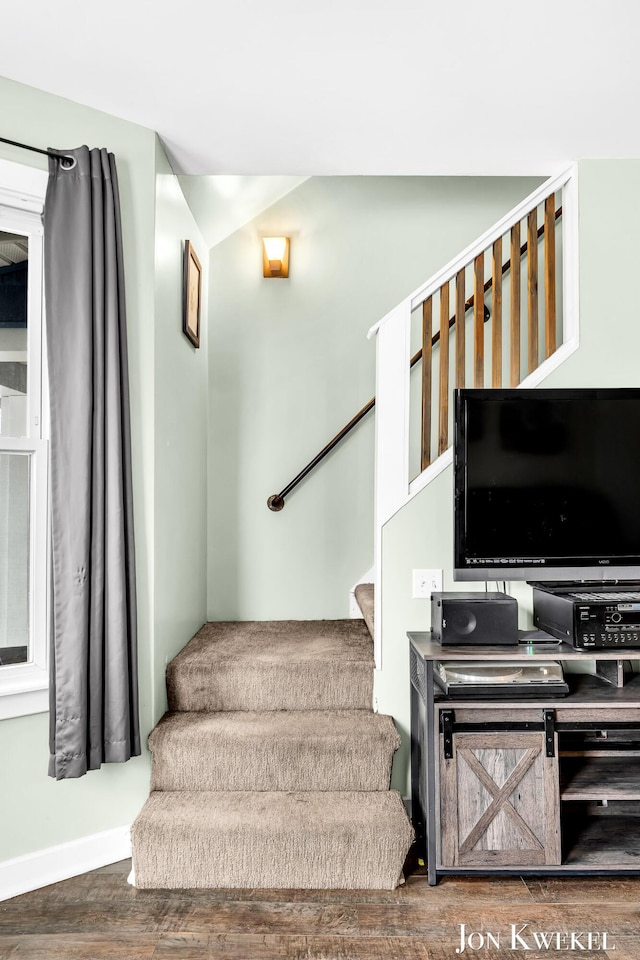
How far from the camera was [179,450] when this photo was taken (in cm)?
282

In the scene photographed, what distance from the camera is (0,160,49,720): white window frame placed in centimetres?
217

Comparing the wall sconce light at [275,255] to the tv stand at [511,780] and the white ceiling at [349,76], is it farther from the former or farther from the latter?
the tv stand at [511,780]

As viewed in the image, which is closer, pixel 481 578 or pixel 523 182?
pixel 481 578

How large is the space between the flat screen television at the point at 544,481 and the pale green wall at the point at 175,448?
109 centimetres

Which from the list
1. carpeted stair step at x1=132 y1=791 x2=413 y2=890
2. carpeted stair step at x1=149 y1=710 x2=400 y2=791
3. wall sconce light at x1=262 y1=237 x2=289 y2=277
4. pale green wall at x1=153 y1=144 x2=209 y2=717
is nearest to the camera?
carpeted stair step at x1=132 y1=791 x2=413 y2=890

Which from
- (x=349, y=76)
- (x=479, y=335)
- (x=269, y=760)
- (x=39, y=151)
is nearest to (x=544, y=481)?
(x=479, y=335)

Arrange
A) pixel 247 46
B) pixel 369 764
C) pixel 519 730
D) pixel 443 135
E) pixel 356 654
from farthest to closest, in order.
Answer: pixel 356 654
pixel 443 135
pixel 369 764
pixel 519 730
pixel 247 46

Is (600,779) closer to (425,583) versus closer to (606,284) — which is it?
(425,583)

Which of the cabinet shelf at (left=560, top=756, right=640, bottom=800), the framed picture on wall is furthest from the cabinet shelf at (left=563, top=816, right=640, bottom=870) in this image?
the framed picture on wall

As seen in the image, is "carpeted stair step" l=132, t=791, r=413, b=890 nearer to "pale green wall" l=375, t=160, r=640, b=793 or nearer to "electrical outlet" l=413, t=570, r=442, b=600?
"electrical outlet" l=413, t=570, r=442, b=600

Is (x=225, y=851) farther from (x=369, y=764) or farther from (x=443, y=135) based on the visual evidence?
(x=443, y=135)

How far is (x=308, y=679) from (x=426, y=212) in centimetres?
247

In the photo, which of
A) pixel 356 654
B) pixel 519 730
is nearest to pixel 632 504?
pixel 519 730

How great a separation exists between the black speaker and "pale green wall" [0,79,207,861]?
105cm
